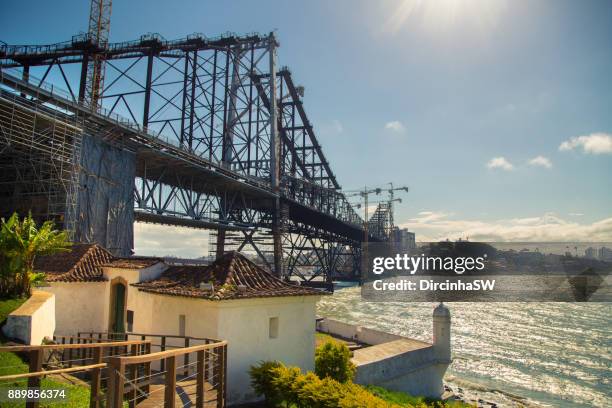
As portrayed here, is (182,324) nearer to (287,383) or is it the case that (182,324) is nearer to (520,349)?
(287,383)

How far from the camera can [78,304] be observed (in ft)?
51.3

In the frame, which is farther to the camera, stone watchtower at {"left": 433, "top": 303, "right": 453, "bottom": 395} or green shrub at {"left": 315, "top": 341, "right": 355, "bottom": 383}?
stone watchtower at {"left": 433, "top": 303, "right": 453, "bottom": 395}

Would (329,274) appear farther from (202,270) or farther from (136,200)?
(202,270)

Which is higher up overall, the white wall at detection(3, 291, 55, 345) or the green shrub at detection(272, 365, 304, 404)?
the white wall at detection(3, 291, 55, 345)

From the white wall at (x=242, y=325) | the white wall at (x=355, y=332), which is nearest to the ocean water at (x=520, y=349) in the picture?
the white wall at (x=355, y=332)

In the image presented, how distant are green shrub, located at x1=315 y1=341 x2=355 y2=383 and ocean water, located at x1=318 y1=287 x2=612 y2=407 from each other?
12.0 m

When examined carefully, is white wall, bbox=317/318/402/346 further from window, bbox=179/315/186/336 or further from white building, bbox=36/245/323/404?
window, bbox=179/315/186/336

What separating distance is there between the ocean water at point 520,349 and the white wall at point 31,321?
20443mm

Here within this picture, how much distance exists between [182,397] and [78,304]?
9.04m

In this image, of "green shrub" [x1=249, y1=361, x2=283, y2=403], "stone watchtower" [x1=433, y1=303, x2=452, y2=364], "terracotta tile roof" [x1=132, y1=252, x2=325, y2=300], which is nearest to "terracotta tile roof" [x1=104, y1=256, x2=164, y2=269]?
"terracotta tile roof" [x1=132, y1=252, x2=325, y2=300]

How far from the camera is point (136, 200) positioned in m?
32.5

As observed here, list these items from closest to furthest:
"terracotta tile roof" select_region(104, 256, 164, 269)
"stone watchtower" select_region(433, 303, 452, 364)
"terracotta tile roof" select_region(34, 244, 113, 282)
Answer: "terracotta tile roof" select_region(104, 256, 164, 269) → "terracotta tile roof" select_region(34, 244, 113, 282) → "stone watchtower" select_region(433, 303, 452, 364)

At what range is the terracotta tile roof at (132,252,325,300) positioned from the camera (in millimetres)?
11656

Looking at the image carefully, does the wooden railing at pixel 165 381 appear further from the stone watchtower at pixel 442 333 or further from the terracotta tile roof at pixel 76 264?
the stone watchtower at pixel 442 333
